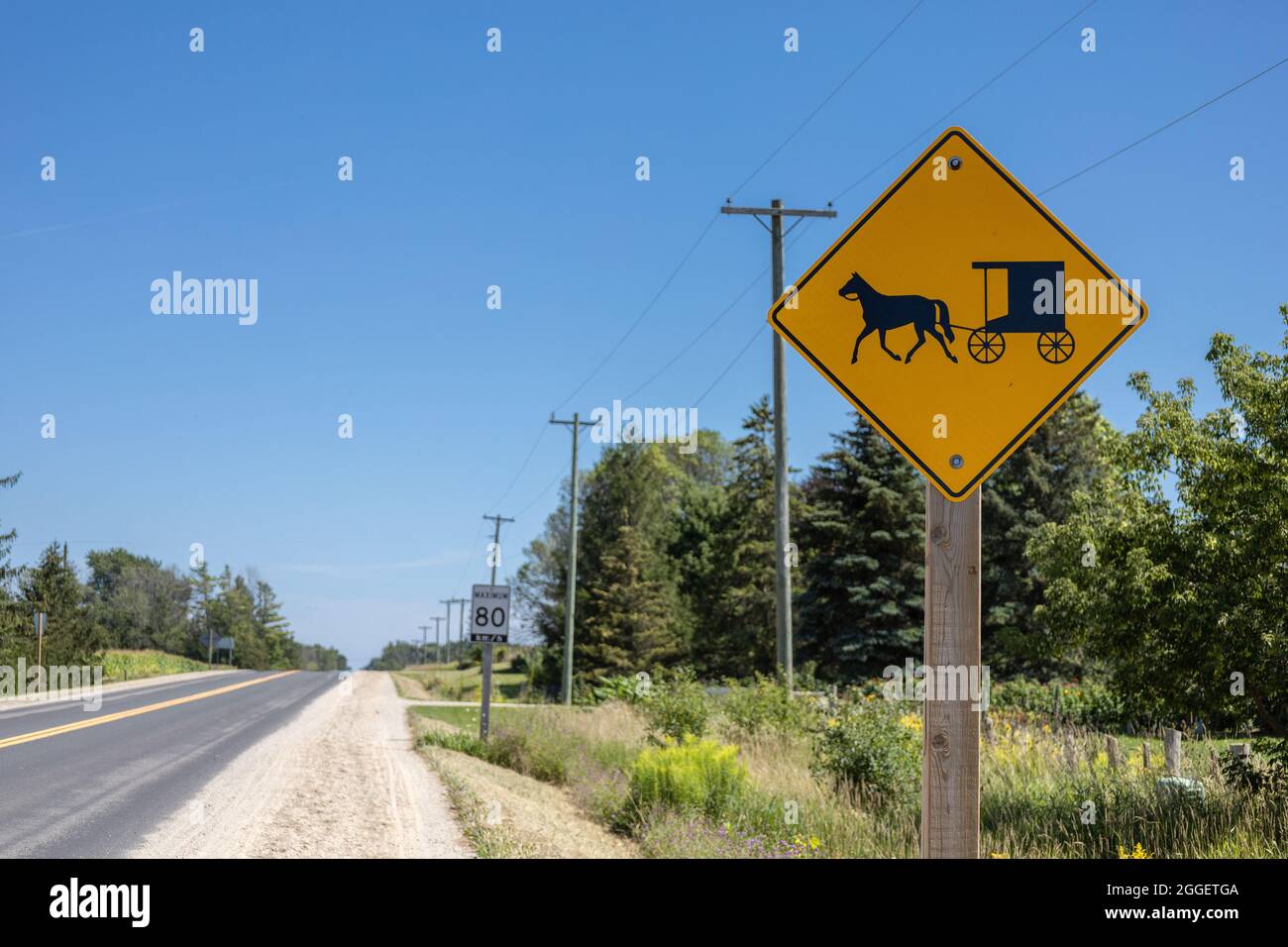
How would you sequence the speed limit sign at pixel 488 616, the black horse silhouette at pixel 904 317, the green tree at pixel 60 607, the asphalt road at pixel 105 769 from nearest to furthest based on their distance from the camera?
1. the black horse silhouette at pixel 904 317
2. the asphalt road at pixel 105 769
3. the speed limit sign at pixel 488 616
4. the green tree at pixel 60 607

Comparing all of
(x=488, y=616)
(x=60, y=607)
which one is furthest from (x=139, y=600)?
(x=488, y=616)

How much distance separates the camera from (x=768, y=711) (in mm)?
16516

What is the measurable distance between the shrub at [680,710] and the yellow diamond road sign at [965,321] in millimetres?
12806

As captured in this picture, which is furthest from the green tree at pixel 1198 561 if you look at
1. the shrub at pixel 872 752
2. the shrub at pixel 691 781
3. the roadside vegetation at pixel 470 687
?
the roadside vegetation at pixel 470 687

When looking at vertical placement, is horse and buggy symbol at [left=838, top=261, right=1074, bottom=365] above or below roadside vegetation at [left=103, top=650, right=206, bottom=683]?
above

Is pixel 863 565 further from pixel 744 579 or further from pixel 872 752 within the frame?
pixel 872 752

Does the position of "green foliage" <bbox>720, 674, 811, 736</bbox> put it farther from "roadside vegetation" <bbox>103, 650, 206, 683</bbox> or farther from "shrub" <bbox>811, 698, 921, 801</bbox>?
"roadside vegetation" <bbox>103, 650, 206, 683</bbox>

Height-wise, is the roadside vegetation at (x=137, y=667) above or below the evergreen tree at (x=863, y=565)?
below

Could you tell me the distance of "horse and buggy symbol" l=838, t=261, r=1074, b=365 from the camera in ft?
11.1

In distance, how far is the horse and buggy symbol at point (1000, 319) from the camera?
3381 mm

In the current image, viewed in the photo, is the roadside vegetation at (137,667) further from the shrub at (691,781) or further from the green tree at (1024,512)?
the shrub at (691,781)

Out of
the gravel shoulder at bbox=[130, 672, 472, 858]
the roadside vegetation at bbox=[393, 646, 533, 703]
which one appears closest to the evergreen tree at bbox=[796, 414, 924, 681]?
the roadside vegetation at bbox=[393, 646, 533, 703]

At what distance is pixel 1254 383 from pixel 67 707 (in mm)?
25039

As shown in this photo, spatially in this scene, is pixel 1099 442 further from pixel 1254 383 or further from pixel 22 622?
pixel 22 622
